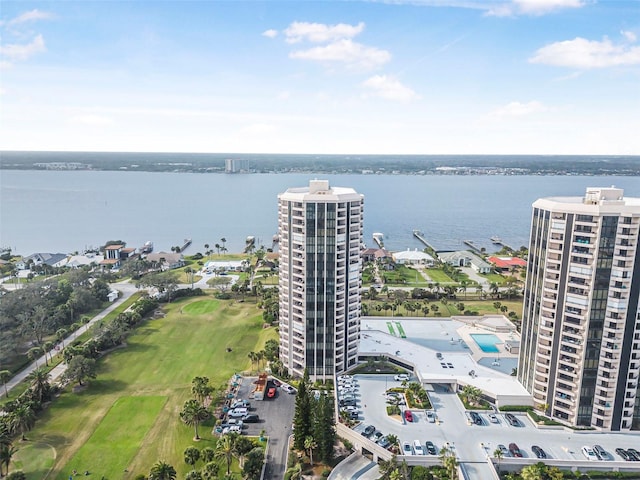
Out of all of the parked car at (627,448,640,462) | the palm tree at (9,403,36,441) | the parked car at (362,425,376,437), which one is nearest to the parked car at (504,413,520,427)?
the parked car at (627,448,640,462)

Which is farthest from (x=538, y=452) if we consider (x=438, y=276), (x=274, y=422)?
(x=438, y=276)

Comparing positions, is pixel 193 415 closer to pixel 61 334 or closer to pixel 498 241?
pixel 61 334

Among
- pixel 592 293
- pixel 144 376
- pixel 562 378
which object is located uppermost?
pixel 592 293

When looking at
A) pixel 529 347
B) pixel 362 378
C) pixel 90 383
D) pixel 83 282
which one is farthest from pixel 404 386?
pixel 83 282

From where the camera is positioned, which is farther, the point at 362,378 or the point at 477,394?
the point at 362,378

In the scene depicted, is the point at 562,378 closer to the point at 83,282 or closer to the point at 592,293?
the point at 592,293

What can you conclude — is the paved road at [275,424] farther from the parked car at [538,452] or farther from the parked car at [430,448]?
the parked car at [538,452]

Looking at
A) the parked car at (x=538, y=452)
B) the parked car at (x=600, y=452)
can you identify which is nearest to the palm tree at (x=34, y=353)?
the parked car at (x=538, y=452)
